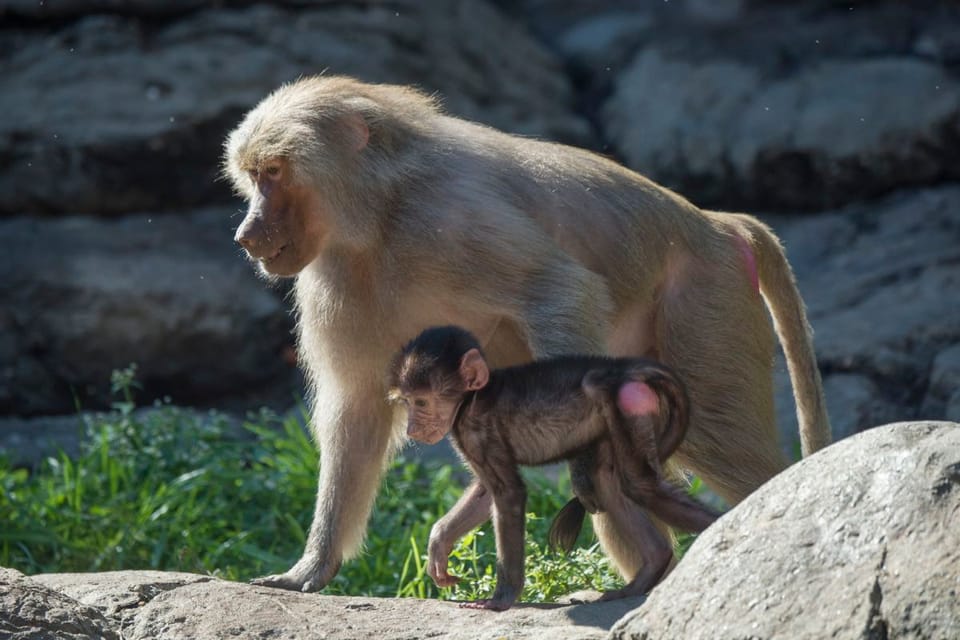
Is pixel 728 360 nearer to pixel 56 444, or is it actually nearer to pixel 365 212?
pixel 365 212

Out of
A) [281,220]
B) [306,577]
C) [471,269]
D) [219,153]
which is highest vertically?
[281,220]

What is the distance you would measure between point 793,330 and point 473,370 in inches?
68.5

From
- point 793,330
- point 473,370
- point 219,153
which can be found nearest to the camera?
point 473,370

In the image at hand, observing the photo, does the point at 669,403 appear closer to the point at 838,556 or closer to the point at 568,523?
the point at 568,523

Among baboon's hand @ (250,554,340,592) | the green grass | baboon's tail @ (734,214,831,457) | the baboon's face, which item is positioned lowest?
the green grass

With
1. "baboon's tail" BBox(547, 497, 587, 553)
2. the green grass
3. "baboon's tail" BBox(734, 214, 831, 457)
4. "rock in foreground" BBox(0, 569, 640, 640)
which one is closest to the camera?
"rock in foreground" BBox(0, 569, 640, 640)

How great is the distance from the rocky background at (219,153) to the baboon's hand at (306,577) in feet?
11.1

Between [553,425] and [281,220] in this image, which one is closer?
[553,425]

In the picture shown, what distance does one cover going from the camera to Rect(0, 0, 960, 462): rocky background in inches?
309

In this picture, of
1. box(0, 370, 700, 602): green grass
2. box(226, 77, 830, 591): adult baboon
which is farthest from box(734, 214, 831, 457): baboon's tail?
box(0, 370, 700, 602): green grass

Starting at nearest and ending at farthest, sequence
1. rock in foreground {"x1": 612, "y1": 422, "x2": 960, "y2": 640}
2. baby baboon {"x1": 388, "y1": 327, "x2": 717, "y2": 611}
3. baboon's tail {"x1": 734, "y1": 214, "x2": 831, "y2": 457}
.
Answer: rock in foreground {"x1": 612, "y1": 422, "x2": 960, "y2": 640}
baby baboon {"x1": 388, "y1": 327, "x2": 717, "y2": 611}
baboon's tail {"x1": 734, "y1": 214, "x2": 831, "y2": 457}

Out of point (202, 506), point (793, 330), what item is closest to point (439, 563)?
point (793, 330)

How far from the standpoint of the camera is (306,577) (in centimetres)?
436

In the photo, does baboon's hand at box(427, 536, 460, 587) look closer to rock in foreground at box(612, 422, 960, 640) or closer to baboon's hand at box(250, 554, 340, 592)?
baboon's hand at box(250, 554, 340, 592)
